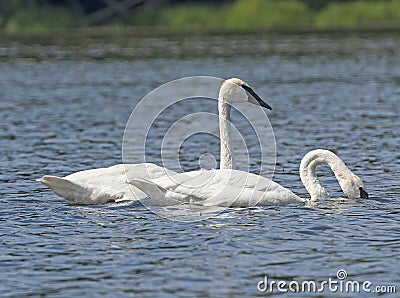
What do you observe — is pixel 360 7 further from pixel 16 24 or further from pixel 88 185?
pixel 88 185

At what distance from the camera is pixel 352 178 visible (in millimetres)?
13656

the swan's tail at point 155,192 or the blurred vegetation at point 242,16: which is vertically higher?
the blurred vegetation at point 242,16

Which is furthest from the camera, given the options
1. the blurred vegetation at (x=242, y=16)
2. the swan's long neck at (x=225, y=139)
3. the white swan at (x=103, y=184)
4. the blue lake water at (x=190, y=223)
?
the blurred vegetation at (x=242, y=16)

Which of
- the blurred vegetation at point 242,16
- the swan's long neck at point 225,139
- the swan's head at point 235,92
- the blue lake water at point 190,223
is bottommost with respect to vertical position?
the blue lake water at point 190,223

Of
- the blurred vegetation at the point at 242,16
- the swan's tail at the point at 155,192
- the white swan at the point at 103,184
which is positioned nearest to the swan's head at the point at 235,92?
the white swan at the point at 103,184

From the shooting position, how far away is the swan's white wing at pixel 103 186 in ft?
42.9

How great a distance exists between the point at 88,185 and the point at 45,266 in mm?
3057

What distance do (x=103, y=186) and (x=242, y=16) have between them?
47.4 m

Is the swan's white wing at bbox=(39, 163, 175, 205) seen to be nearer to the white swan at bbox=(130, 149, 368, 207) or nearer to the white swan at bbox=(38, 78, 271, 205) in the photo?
the white swan at bbox=(38, 78, 271, 205)

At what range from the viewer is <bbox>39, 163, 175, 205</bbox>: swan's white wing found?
13.1 metres

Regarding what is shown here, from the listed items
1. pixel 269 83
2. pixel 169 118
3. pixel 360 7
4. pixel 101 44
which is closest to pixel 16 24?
pixel 101 44

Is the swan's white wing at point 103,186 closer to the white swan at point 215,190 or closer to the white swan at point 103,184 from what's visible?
the white swan at point 103,184

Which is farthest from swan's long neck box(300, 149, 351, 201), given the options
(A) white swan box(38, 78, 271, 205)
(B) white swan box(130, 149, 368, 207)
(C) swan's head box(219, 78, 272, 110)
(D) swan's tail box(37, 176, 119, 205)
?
(D) swan's tail box(37, 176, 119, 205)

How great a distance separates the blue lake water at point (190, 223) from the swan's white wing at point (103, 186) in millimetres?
176
